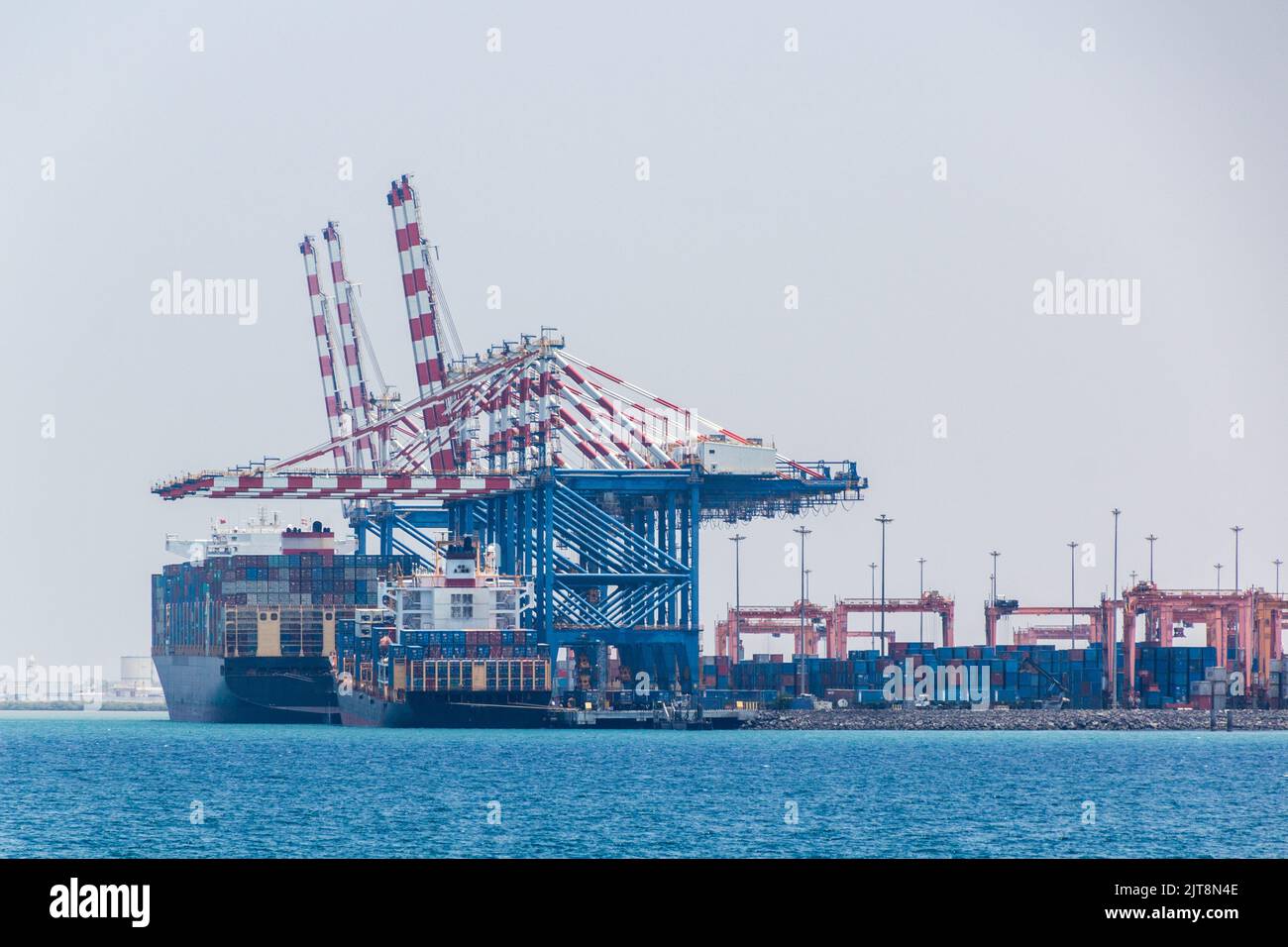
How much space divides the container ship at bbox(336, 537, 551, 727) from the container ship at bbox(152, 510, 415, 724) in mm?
12622

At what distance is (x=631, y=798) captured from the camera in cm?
6975

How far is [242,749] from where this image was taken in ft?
337

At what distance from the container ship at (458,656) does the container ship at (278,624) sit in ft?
41.4

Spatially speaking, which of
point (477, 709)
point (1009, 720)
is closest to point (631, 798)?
point (477, 709)

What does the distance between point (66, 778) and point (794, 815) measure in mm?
34496

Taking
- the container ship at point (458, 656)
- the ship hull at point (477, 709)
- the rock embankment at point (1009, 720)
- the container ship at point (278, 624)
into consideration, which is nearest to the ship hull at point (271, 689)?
the container ship at point (278, 624)

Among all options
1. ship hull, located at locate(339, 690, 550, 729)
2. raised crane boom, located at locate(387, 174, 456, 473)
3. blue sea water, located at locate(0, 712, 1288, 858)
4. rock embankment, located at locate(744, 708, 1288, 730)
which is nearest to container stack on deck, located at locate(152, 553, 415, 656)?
raised crane boom, located at locate(387, 174, 456, 473)

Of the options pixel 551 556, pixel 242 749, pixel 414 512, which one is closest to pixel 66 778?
pixel 242 749

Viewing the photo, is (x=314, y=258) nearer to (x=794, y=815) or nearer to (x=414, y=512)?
(x=414, y=512)

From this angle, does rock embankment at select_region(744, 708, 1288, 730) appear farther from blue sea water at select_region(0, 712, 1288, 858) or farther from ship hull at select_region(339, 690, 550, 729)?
ship hull at select_region(339, 690, 550, 729)

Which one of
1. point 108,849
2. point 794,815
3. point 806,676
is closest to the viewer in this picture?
point 108,849

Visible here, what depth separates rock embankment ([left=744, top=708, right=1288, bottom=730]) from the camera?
125375 millimetres
